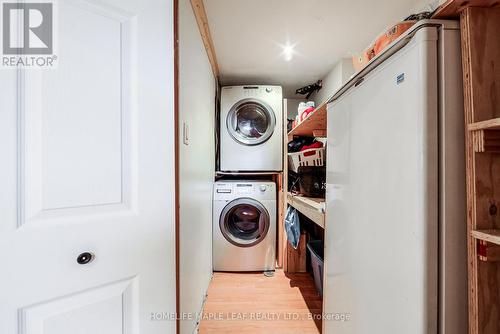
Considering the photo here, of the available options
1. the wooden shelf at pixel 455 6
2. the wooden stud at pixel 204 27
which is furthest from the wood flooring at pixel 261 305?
the wooden stud at pixel 204 27

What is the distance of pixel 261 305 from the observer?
1825 mm

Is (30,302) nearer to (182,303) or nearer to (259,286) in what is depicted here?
(182,303)

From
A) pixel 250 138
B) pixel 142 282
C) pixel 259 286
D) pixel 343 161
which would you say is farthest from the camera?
pixel 250 138

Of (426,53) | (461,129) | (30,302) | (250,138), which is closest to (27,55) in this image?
(30,302)

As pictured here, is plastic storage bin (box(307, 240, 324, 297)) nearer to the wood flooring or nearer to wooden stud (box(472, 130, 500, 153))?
the wood flooring

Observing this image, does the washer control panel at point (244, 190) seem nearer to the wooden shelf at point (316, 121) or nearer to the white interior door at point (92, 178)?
the wooden shelf at point (316, 121)

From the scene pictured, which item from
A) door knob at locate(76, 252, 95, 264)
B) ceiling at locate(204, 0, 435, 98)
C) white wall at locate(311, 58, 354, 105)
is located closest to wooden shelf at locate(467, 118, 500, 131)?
door knob at locate(76, 252, 95, 264)

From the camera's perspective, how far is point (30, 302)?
0.54 m

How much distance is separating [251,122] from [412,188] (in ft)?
7.51

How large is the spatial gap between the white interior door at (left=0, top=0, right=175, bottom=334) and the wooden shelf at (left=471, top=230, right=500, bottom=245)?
2.67ft

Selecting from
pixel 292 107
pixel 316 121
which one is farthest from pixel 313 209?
pixel 292 107

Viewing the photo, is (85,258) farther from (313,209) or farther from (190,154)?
(313,209)

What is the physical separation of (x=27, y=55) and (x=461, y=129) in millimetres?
1071

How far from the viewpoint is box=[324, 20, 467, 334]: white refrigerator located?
555mm
